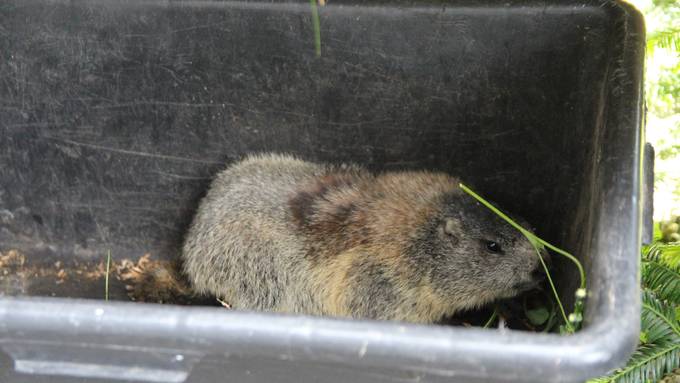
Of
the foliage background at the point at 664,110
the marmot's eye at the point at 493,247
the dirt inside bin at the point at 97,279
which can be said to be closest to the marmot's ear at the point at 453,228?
the marmot's eye at the point at 493,247

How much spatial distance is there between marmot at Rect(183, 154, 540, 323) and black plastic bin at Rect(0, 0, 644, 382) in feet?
0.97

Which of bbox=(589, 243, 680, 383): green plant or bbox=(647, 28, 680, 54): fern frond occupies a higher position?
bbox=(647, 28, 680, 54): fern frond

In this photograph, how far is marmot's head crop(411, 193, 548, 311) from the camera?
2.93 metres

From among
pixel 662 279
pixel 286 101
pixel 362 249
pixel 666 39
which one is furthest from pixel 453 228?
pixel 666 39

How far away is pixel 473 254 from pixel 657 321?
705 mm

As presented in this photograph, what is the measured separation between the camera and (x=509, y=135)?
3.21m

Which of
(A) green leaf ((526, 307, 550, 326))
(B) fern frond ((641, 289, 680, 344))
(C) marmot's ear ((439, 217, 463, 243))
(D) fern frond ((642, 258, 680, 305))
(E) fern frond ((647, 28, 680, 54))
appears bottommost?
(A) green leaf ((526, 307, 550, 326))

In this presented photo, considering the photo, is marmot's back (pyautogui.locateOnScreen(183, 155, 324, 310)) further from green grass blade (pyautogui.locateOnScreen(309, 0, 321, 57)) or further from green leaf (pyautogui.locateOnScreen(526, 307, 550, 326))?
green leaf (pyautogui.locateOnScreen(526, 307, 550, 326))

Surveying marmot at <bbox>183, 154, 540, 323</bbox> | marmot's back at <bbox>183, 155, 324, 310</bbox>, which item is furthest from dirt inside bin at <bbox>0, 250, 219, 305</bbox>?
marmot at <bbox>183, 154, 540, 323</bbox>

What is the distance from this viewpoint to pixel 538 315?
3.11 meters

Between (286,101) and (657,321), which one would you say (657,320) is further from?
(286,101)

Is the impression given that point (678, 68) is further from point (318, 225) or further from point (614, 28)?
point (318, 225)

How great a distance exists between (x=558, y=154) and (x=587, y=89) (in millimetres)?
321

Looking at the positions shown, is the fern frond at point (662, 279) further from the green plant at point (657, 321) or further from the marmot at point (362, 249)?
the marmot at point (362, 249)
